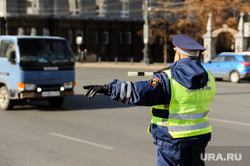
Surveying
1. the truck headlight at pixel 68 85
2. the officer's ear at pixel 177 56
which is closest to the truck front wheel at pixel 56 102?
the truck headlight at pixel 68 85

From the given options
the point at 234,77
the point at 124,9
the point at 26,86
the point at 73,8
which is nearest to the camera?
the point at 26,86

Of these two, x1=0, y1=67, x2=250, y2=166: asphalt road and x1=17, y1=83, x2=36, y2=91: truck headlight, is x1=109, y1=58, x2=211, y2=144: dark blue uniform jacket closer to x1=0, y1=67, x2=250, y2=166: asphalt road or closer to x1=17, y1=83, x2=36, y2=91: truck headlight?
x1=0, y1=67, x2=250, y2=166: asphalt road

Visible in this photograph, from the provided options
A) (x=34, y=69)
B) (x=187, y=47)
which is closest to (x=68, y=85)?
(x=34, y=69)

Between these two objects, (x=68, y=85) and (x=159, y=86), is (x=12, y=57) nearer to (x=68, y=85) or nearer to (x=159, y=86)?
(x=68, y=85)

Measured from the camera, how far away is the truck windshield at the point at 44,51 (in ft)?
42.2

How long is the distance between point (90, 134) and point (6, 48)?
517cm

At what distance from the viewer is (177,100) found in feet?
12.1

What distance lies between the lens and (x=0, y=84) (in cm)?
1359

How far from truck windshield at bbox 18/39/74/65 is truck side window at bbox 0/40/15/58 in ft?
1.12

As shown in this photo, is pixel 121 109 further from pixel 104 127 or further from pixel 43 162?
pixel 43 162

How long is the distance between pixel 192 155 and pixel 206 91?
0.55 metres

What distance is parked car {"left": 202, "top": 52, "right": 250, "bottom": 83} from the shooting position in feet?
77.0

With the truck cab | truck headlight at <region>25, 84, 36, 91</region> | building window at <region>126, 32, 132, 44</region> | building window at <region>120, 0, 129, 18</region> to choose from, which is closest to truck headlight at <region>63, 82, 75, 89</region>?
the truck cab

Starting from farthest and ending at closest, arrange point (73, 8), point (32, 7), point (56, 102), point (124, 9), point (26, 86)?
1. point (124, 9)
2. point (73, 8)
3. point (32, 7)
4. point (56, 102)
5. point (26, 86)
